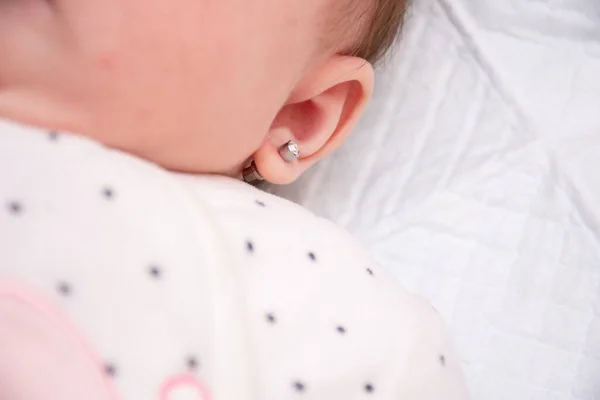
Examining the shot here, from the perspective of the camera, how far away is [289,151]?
841mm

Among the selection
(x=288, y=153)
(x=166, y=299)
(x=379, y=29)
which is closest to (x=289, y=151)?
(x=288, y=153)

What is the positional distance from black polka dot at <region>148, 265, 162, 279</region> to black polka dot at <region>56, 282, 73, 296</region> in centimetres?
6

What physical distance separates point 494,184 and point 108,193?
1.69 feet

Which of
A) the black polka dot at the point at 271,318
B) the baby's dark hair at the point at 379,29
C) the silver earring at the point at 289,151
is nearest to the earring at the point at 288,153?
the silver earring at the point at 289,151

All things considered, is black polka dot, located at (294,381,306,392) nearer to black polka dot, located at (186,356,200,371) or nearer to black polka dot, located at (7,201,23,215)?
A: black polka dot, located at (186,356,200,371)

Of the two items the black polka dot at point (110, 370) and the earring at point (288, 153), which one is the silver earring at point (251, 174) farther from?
the black polka dot at point (110, 370)

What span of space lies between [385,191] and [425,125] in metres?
0.10

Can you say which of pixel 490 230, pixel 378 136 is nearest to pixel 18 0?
pixel 378 136

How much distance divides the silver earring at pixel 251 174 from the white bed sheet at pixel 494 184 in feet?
0.34

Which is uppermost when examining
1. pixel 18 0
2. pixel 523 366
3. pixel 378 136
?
pixel 18 0

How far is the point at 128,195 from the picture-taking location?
2.09ft

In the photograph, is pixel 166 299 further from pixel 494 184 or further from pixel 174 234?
pixel 494 184

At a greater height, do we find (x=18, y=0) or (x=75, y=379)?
(x=18, y=0)

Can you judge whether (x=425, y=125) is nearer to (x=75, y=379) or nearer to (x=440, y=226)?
(x=440, y=226)
